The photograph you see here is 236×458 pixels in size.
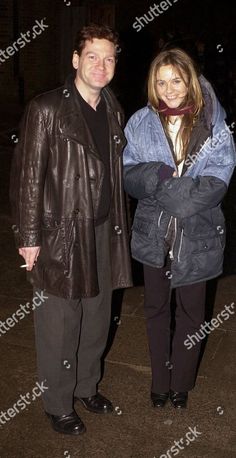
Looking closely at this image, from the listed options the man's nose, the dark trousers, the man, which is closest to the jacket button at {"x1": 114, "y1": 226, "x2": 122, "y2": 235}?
the man

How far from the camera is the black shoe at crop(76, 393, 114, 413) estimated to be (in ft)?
13.6

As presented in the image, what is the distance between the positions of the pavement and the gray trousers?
22 centimetres

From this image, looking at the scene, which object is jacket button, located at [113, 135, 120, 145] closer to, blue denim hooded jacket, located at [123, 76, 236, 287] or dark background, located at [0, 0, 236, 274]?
blue denim hooded jacket, located at [123, 76, 236, 287]

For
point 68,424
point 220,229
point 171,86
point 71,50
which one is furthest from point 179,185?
point 71,50

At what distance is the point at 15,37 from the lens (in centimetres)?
1780

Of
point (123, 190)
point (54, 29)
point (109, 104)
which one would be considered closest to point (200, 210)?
point (123, 190)

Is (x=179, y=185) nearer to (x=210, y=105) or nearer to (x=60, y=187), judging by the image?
(x=210, y=105)

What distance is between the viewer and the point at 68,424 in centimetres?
392

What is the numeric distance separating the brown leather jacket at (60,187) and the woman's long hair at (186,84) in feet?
0.80

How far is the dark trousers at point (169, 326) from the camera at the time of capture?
3.97m

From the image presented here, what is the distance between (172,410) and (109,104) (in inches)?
72.9

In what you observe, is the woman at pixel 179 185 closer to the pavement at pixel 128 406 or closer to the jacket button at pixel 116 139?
the jacket button at pixel 116 139

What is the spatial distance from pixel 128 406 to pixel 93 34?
7.17ft

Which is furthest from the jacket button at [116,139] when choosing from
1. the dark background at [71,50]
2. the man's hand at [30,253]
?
the dark background at [71,50]
